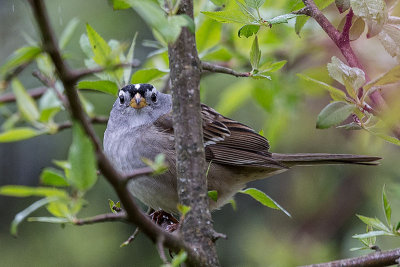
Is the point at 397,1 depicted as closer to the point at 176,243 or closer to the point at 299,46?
the point at 176,243

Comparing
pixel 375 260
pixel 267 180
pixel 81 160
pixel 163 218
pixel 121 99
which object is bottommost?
pixel 267 180

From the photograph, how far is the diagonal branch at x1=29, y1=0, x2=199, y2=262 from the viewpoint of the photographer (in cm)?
88

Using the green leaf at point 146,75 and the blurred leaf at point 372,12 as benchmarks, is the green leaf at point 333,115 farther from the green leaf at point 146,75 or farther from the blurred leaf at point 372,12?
the green leaf at point 146,75

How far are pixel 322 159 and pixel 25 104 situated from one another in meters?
2.08

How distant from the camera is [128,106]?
10.5ft

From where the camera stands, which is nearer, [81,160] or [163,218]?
[81,160]

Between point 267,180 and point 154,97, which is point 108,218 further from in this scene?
point 267,180

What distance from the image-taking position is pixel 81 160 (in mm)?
995

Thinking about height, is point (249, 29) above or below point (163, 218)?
above

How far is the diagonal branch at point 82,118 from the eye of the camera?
878 millimetres

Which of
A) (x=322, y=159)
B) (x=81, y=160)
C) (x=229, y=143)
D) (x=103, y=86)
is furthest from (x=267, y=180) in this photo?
(x=81, y=160)

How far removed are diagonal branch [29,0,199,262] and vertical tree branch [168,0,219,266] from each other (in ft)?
0.98

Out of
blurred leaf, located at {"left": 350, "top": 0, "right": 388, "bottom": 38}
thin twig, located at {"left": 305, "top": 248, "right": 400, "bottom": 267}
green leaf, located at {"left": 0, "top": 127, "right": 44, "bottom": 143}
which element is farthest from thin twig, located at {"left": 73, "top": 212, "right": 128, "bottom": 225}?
blurred leaf, located at {"left": 350, "top": 0, "right": 388, "bottom": 38}

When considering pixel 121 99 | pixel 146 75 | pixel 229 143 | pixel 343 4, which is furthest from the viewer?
pixel 229 143
